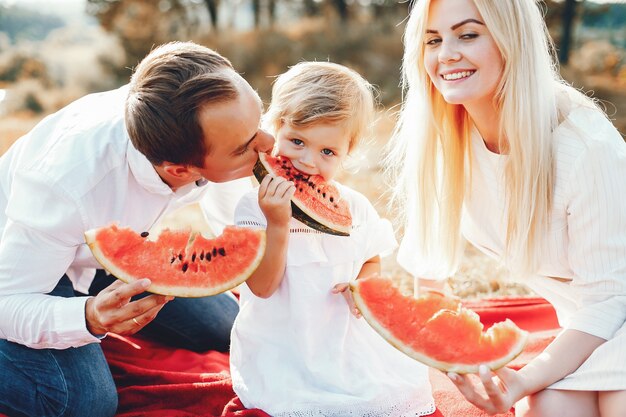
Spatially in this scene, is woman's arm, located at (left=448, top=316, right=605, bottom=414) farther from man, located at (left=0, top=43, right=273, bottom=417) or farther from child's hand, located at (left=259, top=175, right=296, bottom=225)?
man, located at (left=0, top=43, right=273, bottom=417)

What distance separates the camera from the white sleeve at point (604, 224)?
8.57 feet

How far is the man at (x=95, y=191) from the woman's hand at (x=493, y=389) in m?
1.18

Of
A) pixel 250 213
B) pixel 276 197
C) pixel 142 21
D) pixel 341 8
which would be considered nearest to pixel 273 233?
pixel 276 197

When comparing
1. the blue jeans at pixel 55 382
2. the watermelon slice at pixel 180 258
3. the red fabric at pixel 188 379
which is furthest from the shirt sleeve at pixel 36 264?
the red fabric at pixel 188 379

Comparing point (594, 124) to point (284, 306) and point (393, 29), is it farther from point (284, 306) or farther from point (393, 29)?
point (393, 29)

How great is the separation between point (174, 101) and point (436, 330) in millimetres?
1358

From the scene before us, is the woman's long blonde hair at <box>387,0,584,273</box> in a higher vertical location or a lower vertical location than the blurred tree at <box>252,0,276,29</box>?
higher

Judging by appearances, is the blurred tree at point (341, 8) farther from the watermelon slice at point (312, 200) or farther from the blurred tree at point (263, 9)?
the watermelon slice at point (312, 200)

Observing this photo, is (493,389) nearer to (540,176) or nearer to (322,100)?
(540,176)

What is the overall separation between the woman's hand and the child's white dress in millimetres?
413

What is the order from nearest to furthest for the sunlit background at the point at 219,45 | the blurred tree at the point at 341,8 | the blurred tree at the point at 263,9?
the sunlit background at the point at 219,45 < the blurred tree at the point at 341,8 < the blurred tree at the point at 263,9

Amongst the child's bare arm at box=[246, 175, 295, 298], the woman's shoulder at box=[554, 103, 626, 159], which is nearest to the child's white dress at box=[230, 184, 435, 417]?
the child's bare arm at box=[246, 175, 295, 298]

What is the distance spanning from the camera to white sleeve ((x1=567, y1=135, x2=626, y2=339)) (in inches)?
103

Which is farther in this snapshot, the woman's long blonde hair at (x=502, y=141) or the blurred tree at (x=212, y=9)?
the blurred tree at (x=212, y=9)
